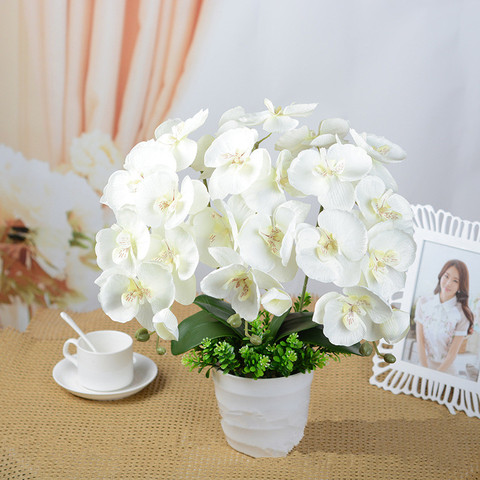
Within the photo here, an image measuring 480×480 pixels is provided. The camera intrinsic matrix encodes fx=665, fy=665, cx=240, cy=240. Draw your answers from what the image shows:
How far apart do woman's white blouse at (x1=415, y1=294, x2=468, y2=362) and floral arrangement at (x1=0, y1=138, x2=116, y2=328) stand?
107 centimetres

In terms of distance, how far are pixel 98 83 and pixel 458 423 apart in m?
1.27

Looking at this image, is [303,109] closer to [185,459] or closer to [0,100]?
[185,459]

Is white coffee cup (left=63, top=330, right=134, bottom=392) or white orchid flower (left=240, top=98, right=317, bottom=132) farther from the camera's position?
white coffee cup (left=63, top=330, right=134, bottom=392)

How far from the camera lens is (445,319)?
113cm

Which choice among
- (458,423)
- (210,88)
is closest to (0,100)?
(210,88)

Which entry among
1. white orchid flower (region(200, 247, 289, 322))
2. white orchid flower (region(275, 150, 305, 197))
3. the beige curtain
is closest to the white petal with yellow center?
white orchid flower (region(200, 247, 289, 322))

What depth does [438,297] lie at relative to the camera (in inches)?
45.2

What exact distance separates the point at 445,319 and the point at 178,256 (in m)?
0.56

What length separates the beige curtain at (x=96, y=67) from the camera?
173cm

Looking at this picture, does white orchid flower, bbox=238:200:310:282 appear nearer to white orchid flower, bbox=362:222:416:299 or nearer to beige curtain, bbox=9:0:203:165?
white orchid flower, bbox=362:222:416:299

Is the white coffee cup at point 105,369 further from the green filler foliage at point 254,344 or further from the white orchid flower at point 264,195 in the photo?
the white orchid flower at point 264,195

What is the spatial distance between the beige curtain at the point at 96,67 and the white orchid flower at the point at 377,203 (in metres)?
1.07

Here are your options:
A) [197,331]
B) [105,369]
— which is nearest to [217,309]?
[197,331]

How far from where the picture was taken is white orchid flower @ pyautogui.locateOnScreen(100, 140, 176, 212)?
0.81m
